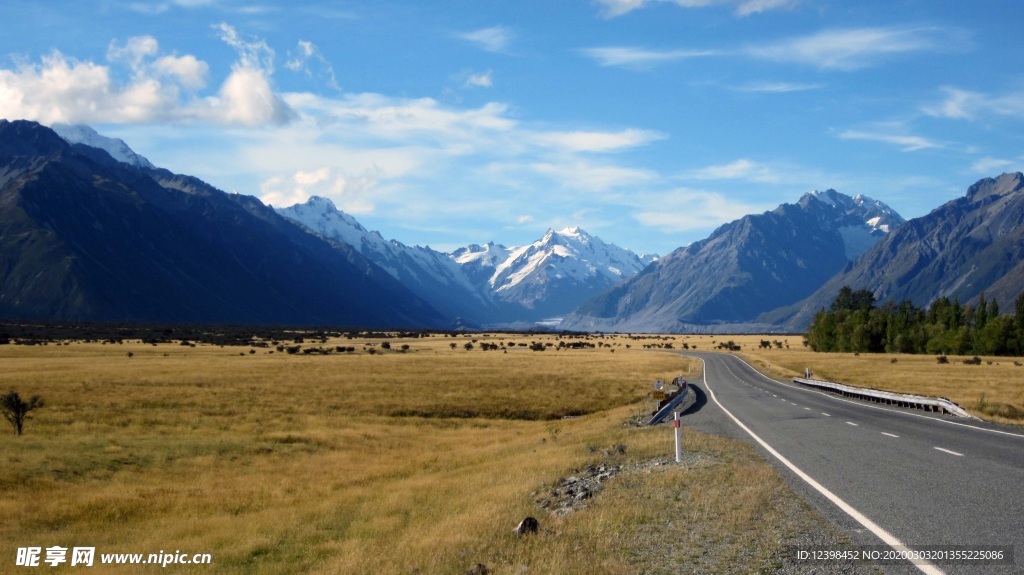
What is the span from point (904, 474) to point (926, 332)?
128574 millimetres

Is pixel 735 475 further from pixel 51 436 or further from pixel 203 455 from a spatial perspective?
pixel 51 436

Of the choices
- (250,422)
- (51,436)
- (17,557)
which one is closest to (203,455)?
(51,436)

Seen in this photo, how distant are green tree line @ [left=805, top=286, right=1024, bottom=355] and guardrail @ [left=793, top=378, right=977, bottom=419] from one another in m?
84.4

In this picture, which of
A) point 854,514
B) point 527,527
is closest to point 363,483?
point 527,527

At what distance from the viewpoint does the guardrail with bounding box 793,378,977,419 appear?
94.0 ft

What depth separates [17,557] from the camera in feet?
50.7

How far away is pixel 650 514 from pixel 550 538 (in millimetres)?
1958

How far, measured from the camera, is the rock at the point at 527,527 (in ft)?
40.4

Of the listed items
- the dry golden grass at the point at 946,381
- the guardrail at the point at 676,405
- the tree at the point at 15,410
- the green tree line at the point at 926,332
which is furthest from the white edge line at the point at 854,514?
the green tree line at the point at 926,332

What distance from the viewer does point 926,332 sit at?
12681cm

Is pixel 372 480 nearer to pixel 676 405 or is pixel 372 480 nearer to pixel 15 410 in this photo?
pixel 676 405

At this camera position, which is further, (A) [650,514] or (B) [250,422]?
(B) [250,422]

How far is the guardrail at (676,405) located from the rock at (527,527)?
16.9 m

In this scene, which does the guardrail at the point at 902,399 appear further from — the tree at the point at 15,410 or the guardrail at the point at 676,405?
the tree at the point at 15,410
